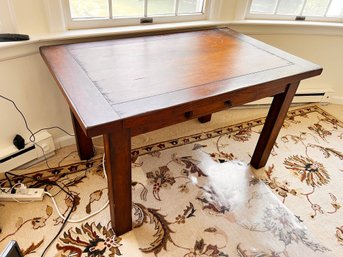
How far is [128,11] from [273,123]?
3.50 feet

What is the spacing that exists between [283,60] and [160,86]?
71 centimetres

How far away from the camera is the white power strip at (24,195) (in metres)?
1.33

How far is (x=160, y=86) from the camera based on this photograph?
3.34 feet

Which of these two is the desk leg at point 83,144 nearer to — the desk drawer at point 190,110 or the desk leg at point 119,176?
the desk leg at point 119,176

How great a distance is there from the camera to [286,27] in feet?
6.41

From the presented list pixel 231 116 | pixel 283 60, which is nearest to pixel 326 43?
pixel 231 116

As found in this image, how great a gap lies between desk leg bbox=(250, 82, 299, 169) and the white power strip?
4.13 feet

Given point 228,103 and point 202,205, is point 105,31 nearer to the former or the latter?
point 228,103

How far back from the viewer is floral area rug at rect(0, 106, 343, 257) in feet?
4.00

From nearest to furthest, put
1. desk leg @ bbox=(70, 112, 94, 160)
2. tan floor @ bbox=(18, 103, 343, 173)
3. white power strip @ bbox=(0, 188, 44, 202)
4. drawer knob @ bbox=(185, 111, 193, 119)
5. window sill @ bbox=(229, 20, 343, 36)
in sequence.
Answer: drawer knob @ bbox=(185, 111, 193, 119), white power strip @ bbox=(0, 188, 44, 202), desk leg @ bbox=(70, 112, 94, 160), tan floor @ bbox=(18, 103, 343, 173), window sill @ bbox=(229, 20, 343, 36)

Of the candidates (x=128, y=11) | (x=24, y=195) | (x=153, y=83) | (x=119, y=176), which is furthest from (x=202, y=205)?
(x=128, y=11)

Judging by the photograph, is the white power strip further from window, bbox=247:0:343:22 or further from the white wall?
window, bbox=247:0:343:22

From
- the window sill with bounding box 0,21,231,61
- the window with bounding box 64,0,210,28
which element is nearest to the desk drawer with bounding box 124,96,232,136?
the window sill with bounding box 0,21,231,61

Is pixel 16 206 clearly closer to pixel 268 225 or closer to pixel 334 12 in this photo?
pixel 268 225
